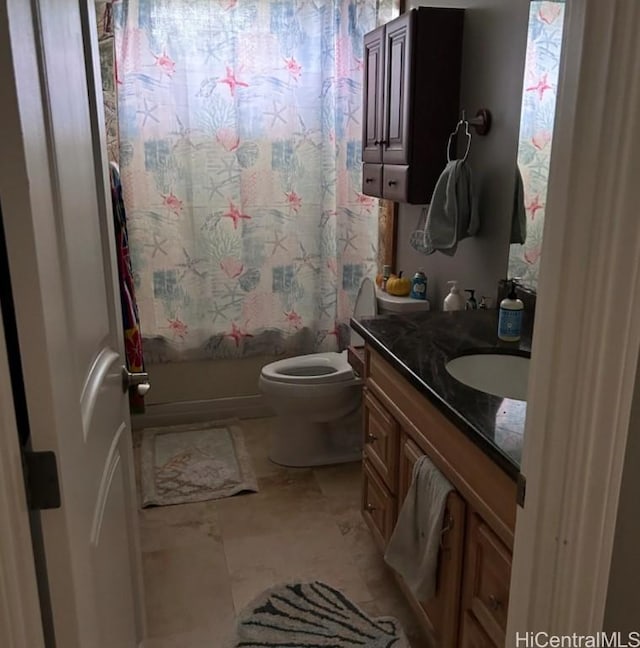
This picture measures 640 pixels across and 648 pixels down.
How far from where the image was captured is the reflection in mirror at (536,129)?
2.04m

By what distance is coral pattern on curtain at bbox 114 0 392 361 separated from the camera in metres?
3.13

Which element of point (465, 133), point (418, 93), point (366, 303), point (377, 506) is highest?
point (418, 93)

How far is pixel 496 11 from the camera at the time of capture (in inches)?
92.4

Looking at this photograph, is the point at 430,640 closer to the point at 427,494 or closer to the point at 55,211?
the point at 427,494

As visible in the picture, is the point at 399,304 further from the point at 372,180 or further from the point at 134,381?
the point at 134,381

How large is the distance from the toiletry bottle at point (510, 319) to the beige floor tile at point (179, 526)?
136 cm

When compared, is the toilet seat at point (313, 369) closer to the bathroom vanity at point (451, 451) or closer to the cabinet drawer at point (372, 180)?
the bathroom vanity at point (451, 451)

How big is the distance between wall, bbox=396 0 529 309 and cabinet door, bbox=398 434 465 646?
0.97 metres

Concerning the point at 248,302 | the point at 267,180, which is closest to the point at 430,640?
the point at 248,302

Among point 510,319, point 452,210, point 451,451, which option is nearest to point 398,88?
point 452,210

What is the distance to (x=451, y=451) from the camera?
5.31ft

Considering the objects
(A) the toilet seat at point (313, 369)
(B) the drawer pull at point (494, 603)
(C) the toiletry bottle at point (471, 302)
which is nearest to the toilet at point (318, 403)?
(A) the toilet seat at point (313, 369)

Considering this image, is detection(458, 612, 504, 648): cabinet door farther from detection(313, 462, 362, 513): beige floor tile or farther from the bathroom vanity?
detection(313, 462, 362, 513): beige floor tile

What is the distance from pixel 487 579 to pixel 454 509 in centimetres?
19
